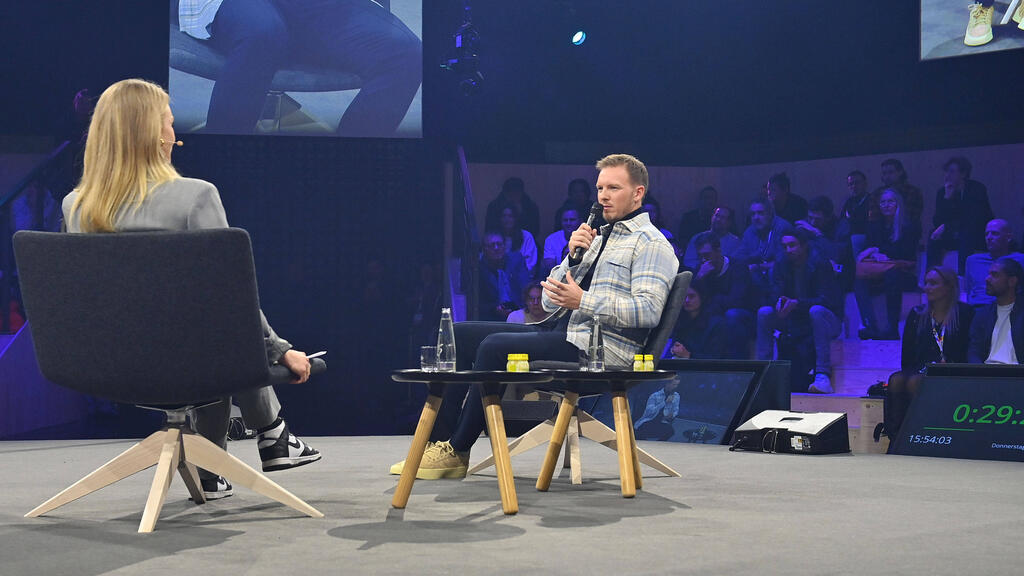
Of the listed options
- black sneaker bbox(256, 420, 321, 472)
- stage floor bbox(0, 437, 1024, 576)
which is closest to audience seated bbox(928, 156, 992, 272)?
stage floor bbox(0, 437, 1024, 576)

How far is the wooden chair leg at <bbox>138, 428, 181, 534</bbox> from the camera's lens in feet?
7.33

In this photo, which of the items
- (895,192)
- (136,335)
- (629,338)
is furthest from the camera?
(895,192)

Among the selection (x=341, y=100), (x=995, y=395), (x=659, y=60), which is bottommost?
(x=995, y=395)

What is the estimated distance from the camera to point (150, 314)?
2227mm

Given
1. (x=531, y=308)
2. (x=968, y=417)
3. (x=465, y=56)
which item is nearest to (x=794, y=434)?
(x=968, y=417)

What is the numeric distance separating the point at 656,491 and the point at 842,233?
3.78m

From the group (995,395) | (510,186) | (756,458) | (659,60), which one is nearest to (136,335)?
(756,458)

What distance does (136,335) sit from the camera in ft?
7.35

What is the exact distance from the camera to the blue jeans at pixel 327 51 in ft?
19.1

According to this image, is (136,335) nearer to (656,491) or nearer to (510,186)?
(656,491)

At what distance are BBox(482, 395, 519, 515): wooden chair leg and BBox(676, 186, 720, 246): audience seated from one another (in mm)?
4098

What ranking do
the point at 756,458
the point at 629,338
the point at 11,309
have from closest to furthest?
1. the point at 629,338
2. the point at 756,458
3. the point at 11,309

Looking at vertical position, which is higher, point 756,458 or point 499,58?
point 499,58

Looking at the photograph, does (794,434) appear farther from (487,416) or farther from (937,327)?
(487,416)
